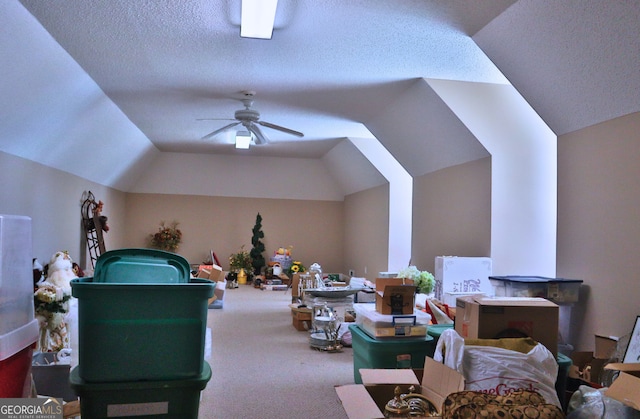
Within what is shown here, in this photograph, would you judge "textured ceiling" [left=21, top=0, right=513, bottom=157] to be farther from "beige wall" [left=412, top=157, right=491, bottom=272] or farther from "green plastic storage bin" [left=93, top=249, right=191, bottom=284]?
"green plastic storage bin" [left=93, top=249, right=191, bottom=284]

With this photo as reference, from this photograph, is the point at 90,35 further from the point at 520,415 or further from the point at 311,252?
the point at 311,252

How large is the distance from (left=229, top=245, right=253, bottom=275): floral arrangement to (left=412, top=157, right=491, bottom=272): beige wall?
441 centimetres

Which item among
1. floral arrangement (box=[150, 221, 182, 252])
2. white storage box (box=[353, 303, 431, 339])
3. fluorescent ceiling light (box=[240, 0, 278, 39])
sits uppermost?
fluorescent ceiling light (box=[240, 0, 278, 39])

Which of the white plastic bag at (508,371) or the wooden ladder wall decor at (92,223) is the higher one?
the wooden ladder wall decor at (92,223)

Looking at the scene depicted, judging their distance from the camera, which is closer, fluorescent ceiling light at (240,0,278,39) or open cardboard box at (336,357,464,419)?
open cardboard box at (336,357,464,419)

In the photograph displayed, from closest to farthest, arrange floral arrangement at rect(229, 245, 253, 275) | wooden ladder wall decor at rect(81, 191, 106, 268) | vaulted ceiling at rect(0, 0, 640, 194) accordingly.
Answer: vaulted ceiling at rect(0, 0, 640, 194) < wooden ladder wall decor at rect(81, 191, 106, 268) < floral arrangement at rect(229, 245, 253, 275)

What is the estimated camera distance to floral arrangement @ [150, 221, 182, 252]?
30.8 ft

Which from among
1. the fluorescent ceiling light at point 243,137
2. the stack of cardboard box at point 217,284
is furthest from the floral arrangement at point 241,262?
the fluorescent ceiling light at point 243,137

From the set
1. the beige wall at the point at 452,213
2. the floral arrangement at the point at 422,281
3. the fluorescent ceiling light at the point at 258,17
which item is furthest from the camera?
the floral arrangement at the point at 422,281

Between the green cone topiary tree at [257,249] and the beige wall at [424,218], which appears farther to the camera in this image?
the green cone topiary tree at [257,249]

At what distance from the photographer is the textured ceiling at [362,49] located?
2.81 metres

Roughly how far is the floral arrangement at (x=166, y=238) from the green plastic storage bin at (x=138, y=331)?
8044mm

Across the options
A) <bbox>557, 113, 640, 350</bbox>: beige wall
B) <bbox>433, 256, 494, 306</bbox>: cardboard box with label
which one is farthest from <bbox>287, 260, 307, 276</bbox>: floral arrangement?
<bbox>557, 113, 640, 350</bbox>: beige wall

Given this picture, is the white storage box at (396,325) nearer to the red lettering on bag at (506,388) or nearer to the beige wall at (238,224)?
the red lettering on bag at (506,388)
